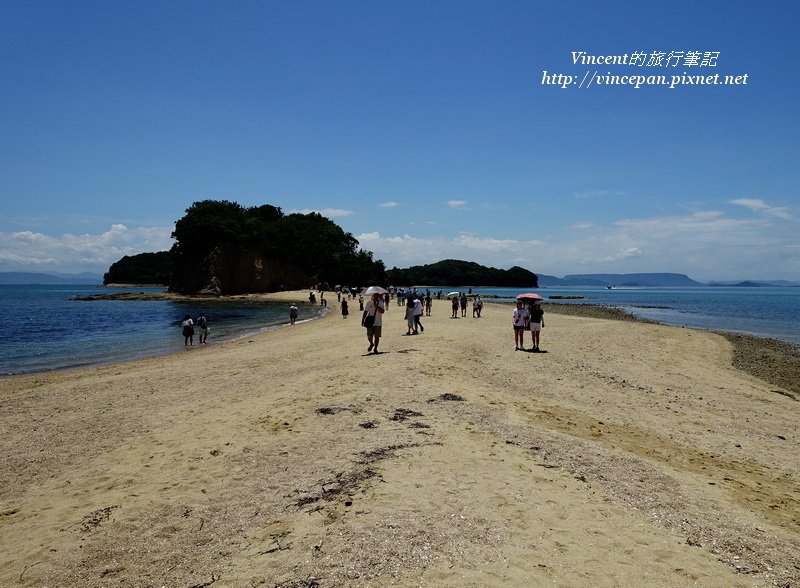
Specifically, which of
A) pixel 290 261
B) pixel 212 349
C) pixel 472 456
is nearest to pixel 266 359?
pixel 212 349

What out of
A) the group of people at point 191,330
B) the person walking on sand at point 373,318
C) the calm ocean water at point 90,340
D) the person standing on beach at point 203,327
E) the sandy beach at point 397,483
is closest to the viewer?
the sandy beach at point 397,483

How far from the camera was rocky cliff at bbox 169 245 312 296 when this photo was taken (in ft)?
276

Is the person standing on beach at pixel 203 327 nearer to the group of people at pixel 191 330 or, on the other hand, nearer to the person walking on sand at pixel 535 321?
the group of people at pixel 191 330

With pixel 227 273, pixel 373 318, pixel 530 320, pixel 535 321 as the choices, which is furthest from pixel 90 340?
pixel 227 273

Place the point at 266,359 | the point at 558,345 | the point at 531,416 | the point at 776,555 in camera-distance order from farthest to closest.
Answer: the point at 558,345
the point at 266,359
the point at 531,416
the point at 776,555

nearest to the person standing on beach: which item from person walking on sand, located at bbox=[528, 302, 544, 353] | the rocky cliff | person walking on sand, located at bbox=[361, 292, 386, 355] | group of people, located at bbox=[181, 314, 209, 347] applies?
group of people, located at bbox=[181, 314, 209, 347]

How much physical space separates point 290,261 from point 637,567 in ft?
303

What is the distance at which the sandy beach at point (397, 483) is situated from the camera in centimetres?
466

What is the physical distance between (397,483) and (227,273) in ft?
279

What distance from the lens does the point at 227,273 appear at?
85125mm

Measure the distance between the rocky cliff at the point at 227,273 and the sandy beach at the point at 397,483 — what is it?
74.2m

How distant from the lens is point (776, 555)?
16.0 feet

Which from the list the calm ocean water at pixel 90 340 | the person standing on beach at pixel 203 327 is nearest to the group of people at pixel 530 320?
the person standing on beach at pixel 203 327

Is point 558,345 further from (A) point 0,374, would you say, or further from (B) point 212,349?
(A) point 0,374
